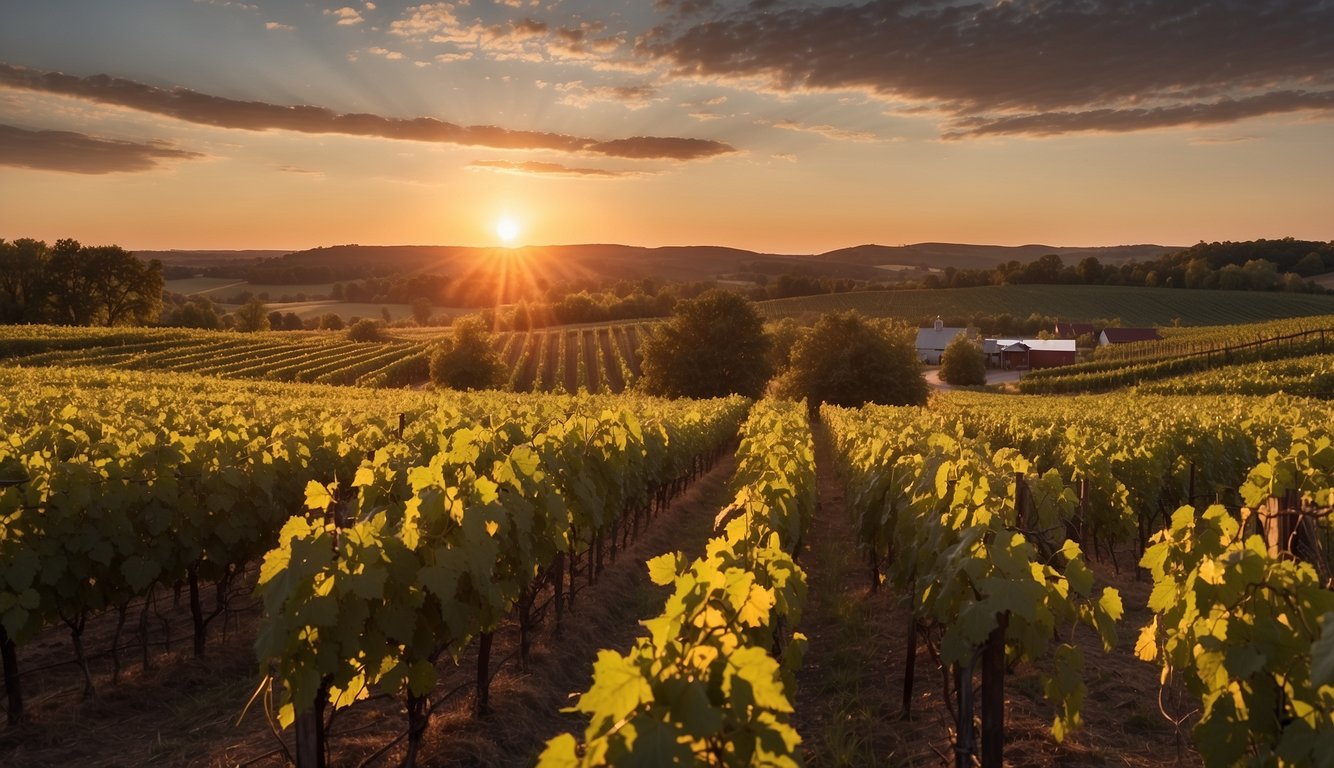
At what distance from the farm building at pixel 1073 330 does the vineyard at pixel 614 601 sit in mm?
92278

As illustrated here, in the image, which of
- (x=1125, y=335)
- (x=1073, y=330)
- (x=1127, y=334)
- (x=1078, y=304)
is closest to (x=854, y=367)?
(x=1125, y=335)

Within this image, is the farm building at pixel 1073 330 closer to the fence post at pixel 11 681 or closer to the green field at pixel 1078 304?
the green field at pixel 1078 304

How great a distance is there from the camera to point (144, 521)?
6.48 meters

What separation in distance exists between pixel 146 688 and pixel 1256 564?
739 cm

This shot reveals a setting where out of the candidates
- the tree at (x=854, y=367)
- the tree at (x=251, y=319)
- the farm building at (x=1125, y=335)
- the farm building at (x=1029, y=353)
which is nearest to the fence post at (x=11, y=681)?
the tree at (x=854, y=367)

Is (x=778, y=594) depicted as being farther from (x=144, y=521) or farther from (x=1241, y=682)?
(x=144, y=521)

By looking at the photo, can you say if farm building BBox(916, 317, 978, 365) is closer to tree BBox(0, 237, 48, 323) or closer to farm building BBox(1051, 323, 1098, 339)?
farm building BBox(1051, 323, 1098, 339)

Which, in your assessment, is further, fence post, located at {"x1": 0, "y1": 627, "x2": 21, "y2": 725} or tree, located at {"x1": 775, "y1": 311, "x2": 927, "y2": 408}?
tree, located at {"x1": 775, "y1": 311, "x2": 927, "y2": 408}

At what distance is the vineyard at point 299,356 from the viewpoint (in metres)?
45.9

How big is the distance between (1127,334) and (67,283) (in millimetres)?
98723

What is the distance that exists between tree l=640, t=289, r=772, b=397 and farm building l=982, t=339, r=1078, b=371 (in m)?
37.2

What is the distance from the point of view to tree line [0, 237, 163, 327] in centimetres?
6856

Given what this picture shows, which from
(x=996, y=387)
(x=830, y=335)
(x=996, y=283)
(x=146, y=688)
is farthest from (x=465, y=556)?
(x=996, y=283)

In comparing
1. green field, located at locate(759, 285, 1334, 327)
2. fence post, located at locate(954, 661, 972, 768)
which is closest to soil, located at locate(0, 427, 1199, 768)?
fence post, located at locate(954, 661, 972, 768)
